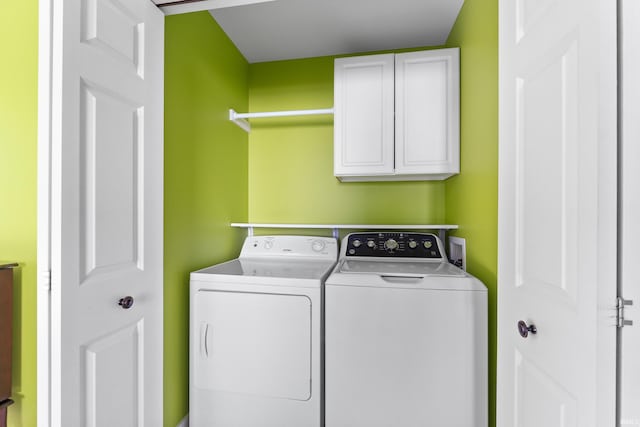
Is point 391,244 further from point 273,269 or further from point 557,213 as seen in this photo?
point 557,213

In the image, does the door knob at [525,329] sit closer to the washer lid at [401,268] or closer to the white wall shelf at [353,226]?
the washer lid at [401,268]

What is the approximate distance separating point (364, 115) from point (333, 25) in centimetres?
68

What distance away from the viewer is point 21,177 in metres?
1.03

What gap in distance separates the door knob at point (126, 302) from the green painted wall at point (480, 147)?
1.55 m

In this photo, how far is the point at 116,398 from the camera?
1.10 metres

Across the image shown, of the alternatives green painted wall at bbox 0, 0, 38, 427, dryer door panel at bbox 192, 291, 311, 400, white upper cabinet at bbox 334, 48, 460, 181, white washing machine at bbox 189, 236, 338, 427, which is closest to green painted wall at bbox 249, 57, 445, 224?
white upper cabinet at bbox 334, 48, 460, 181

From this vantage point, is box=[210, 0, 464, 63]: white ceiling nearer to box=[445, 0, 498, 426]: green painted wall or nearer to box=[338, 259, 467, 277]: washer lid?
box=[445, 0, 498, 426]: green painted wall

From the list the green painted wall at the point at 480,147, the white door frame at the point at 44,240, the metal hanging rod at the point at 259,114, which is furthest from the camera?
the metal hanging rod at the point at 259,114

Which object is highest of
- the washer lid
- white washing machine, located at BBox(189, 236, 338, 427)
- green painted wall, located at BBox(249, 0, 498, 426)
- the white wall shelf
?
green painted wall, located at BBox(249, 0, 498, 426)

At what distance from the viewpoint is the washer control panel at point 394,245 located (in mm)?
2092

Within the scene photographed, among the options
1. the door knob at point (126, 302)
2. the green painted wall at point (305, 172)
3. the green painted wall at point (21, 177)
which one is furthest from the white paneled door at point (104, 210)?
the green painted wall at point (305, 172)

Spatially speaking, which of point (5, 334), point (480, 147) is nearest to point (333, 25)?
point (480, 147)

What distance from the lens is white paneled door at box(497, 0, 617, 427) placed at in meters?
0.65

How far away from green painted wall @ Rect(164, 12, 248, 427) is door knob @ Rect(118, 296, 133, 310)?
1.28 ft
